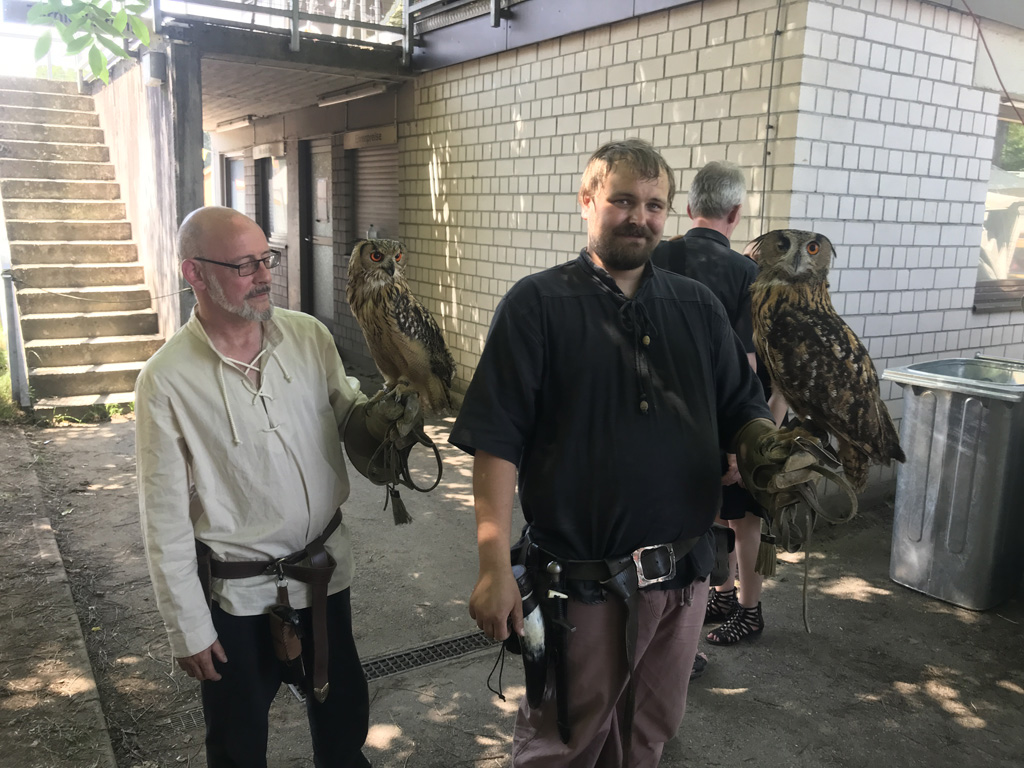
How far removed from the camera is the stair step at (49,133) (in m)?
10.6

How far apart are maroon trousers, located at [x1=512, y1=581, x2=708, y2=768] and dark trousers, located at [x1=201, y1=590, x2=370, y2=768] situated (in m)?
0.57

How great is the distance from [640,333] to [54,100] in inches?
508

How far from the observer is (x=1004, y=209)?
659cm

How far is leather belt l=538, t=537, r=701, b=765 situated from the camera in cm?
210

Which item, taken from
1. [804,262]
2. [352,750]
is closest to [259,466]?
[352,750]

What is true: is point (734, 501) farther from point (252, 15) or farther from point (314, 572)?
point (252, 15)

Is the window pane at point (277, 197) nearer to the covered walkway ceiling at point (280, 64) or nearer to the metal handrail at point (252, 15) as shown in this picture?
the covered walkway ceiling at point (280, 64)

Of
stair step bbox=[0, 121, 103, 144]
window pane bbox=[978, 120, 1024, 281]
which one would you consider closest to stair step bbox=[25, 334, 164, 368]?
stair step bbox=[0, 121, 103, 144]

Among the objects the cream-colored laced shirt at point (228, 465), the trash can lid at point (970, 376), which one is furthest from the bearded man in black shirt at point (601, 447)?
the trash can lid at point (970, 376)

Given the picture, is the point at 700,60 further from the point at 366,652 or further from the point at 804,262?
the point at 366,652

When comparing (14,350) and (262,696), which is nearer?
(262,696)

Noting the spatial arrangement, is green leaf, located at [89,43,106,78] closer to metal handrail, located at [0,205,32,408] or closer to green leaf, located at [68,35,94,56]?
green leaf, located at [68,35,94,56]

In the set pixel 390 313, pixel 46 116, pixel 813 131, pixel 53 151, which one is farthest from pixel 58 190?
pixel 813 131

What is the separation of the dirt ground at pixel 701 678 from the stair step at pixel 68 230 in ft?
18.0
